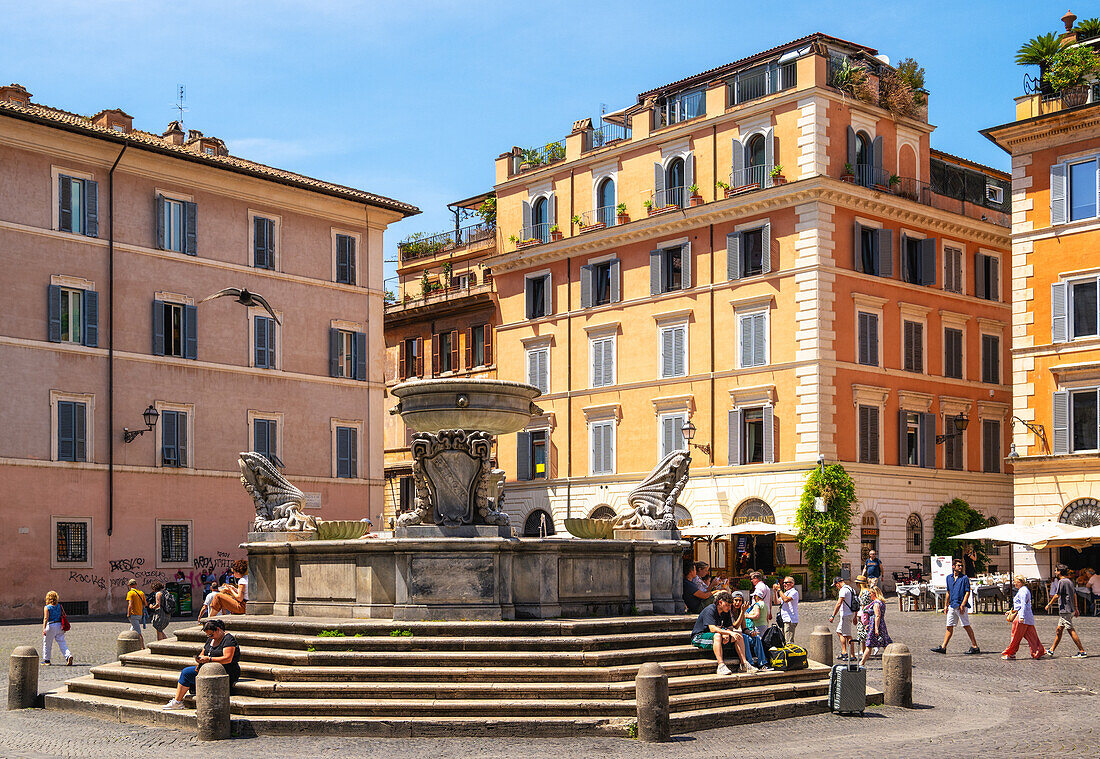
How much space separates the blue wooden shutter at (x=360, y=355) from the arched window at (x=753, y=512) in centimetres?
1257

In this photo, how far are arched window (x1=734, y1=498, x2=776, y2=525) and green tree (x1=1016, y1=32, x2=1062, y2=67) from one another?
14850 millimetres

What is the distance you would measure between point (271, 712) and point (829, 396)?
1197 inches

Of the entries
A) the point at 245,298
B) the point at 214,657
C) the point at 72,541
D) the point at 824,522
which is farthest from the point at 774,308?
the point at 214,657

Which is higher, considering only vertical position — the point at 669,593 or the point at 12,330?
the point at 12,330

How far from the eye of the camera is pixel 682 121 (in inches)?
1897

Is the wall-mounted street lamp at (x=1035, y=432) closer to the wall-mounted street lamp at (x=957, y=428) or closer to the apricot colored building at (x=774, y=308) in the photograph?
the apricot colored building at (x=774, y=308)

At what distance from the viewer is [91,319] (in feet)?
127

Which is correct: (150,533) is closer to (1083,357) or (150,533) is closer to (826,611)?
(826,611)

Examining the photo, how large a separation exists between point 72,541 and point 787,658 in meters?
25.3

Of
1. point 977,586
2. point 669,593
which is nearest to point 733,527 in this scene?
point 977,586

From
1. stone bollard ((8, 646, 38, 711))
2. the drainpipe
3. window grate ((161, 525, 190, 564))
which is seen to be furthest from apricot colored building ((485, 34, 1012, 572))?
stone bollard ((8, 646, 38, 711))

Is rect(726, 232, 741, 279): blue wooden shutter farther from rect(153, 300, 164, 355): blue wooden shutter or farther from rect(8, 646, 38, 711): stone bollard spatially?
rect(8, 646, 38, 711): stone bollard

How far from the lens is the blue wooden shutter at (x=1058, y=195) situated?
124 feet

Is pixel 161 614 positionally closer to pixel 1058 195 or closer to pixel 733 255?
pixel 1058 195
